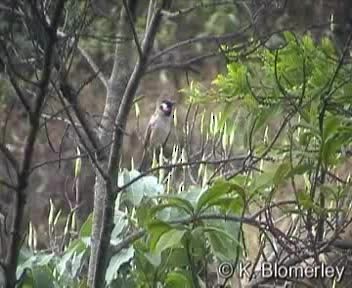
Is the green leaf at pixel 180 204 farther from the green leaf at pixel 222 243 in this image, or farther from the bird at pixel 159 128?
the bird at pixel 159 128

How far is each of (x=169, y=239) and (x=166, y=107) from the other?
2.26 meters

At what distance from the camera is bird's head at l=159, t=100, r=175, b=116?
3.91 m

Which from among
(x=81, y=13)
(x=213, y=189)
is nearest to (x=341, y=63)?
(x=213, y=189)

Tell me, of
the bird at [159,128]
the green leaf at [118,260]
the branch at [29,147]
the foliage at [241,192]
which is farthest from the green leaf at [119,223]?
the bird at [159,128]

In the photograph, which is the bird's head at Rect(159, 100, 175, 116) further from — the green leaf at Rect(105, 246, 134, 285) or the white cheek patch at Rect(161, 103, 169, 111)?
the green leaf at Rect(105, 246, 134, 285)

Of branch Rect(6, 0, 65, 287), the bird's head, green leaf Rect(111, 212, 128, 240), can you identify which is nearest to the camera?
branch Rect(6, 0, 65, 287)

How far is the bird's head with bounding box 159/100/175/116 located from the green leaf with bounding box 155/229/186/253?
81.2 inches

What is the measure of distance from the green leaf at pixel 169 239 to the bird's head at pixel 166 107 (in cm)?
206

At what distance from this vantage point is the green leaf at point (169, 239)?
183 centimetres

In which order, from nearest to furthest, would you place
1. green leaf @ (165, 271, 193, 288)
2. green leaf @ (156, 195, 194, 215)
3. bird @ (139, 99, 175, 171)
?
green leaf @ (156, 195, 194, 215), green leaf @ (165, 271, 193, 288), bird @ (139, 99, 175, 171)

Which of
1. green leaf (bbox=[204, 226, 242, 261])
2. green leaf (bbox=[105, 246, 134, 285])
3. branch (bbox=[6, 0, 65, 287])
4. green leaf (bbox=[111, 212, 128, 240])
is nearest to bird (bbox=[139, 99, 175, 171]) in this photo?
green leaf (bbox=[111, 212, 128, 240])

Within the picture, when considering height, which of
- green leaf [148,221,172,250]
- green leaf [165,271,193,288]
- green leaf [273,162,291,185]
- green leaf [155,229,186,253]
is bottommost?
green leaf [165,271,193,288]

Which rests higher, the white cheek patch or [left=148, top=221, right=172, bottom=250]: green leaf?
the white cheek patch

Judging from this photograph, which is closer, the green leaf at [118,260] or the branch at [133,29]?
the branch at [133,29]
